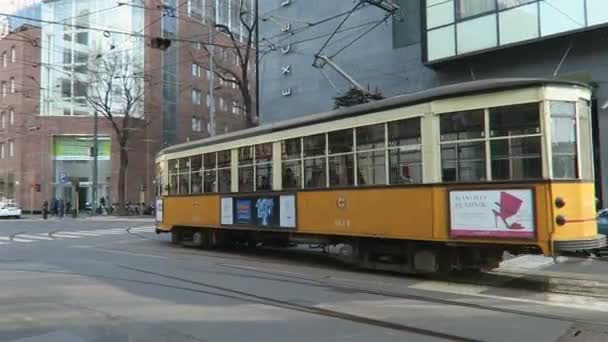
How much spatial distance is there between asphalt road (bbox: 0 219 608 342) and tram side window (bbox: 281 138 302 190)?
1809 mm

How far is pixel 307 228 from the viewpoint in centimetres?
1220

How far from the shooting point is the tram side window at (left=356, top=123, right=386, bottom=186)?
10625mm

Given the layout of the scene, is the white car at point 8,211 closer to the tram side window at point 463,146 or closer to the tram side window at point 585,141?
the tram side window at point 463,146

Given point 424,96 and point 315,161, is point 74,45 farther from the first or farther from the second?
→ point 424,96

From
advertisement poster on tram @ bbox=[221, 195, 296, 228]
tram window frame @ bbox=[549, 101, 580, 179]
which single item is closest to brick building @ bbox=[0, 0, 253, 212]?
advertisement poster on tram @ bbox=[221, 195, 296, 228]

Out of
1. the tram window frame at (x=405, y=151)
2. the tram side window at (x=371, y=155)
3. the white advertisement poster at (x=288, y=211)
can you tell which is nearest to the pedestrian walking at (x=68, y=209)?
the white advertisement poster at (x=288, y=211)

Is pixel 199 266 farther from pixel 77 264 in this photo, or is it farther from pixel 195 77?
pixel 195 77

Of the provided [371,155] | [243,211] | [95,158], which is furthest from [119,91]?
[371,155]

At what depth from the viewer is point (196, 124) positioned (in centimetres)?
5569

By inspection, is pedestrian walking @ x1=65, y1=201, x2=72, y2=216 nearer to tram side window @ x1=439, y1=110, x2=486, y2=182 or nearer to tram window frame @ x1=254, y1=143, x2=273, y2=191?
tram window frame @ x1=254, y1=143, x2=273, y2=191

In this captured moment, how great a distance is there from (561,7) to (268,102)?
1665cm

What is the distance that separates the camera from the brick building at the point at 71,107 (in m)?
46.6

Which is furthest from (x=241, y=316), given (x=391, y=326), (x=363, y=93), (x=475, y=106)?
(x=363, y=93)

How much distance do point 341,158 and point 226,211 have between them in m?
4.39
